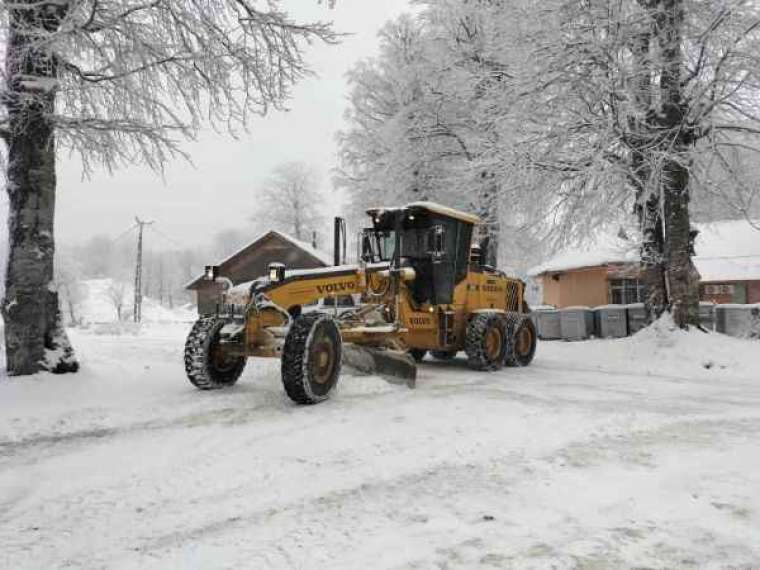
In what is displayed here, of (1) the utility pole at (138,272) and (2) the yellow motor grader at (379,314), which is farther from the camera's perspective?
(1) the utility pole at (138,272)

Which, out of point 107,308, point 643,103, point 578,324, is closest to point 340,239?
point 643,103

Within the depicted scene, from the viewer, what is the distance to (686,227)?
11.6m

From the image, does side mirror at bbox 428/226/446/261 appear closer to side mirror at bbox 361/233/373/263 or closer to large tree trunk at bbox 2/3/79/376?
side mirror at bbox 361/233/373/263

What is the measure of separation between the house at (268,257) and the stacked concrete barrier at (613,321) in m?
16.5

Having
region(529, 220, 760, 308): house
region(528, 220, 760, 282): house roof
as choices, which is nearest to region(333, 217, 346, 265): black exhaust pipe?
region(528, 220, 760, 282): house roof

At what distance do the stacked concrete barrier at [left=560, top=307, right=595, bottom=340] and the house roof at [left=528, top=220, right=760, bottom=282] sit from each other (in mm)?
5333

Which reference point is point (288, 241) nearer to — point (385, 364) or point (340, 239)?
point (340, 239)

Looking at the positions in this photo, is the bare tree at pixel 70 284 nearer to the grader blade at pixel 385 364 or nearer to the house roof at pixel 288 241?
the house roof at pixel 288 241

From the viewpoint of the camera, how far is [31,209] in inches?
272

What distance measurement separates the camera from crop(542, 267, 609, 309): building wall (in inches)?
933

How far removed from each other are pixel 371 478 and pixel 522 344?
308 inches

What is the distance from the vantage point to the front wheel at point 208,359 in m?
6.80

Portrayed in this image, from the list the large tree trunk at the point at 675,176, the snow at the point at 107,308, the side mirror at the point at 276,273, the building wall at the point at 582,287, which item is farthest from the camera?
the snow at the point at 107,308

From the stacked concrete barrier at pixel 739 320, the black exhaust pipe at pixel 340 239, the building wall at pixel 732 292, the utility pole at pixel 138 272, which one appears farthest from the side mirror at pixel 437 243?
the utility pole at pixel 138 272
